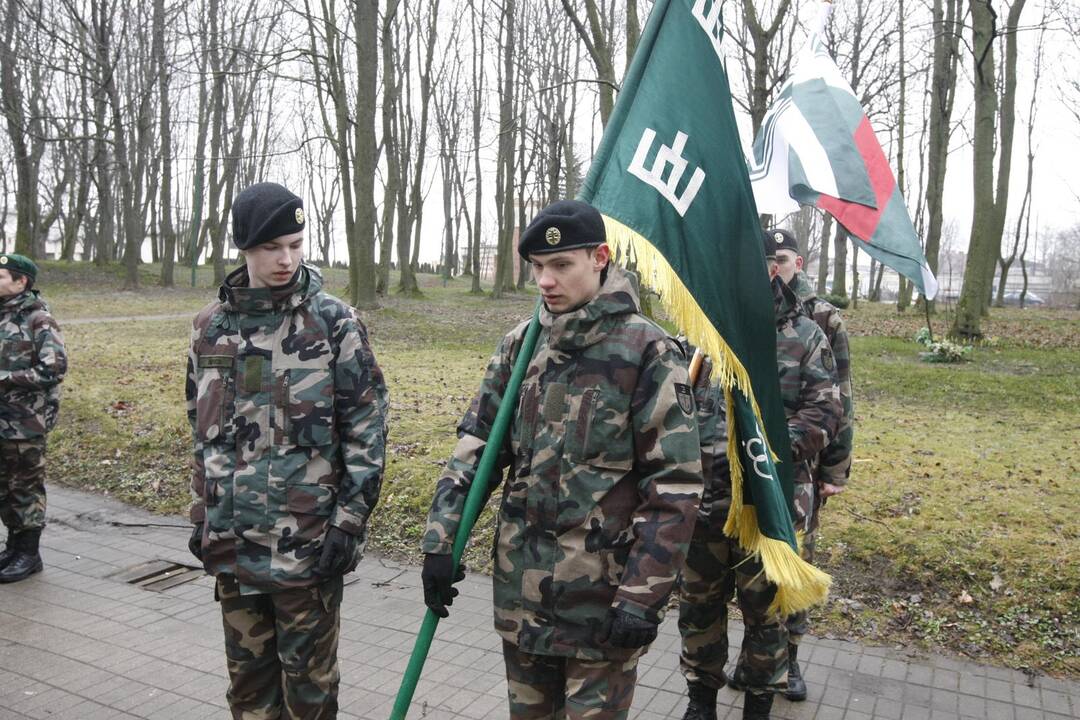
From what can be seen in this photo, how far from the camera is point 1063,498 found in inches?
250

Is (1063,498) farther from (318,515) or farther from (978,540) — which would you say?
(318,515)

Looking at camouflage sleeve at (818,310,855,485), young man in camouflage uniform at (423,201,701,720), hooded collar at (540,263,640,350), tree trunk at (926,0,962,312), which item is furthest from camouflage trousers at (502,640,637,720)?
tree trunk at (926,0,962,312)

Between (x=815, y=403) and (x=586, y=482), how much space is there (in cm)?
175

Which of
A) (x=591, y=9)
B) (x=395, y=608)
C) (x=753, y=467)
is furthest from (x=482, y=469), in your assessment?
(x=591, y=9)

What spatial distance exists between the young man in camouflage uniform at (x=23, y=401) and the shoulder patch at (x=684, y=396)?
Result: 4.54 metres

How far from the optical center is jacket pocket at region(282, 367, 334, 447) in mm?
3195

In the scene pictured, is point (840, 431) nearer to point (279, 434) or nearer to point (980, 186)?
point (279, 434)

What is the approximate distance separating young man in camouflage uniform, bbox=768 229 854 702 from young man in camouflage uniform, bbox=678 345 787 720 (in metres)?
0.47

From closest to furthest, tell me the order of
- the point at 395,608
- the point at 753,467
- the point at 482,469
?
1. the point at 482,469
2. the point at 753,467
3. the point at 395,608

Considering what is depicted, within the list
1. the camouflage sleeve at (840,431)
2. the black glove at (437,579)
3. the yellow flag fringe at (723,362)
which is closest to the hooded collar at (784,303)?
the camouflage sleeve at (840,431)

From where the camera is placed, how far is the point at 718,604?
13.1 feet

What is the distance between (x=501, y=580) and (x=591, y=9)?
11.6 meters

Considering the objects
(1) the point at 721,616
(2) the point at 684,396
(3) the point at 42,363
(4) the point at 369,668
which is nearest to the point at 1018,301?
(1) the point at 721,616

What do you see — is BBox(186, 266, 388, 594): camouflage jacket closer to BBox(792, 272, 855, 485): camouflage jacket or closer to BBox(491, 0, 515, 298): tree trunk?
BBox(792, 272, 855, 485): camouflage jacket
